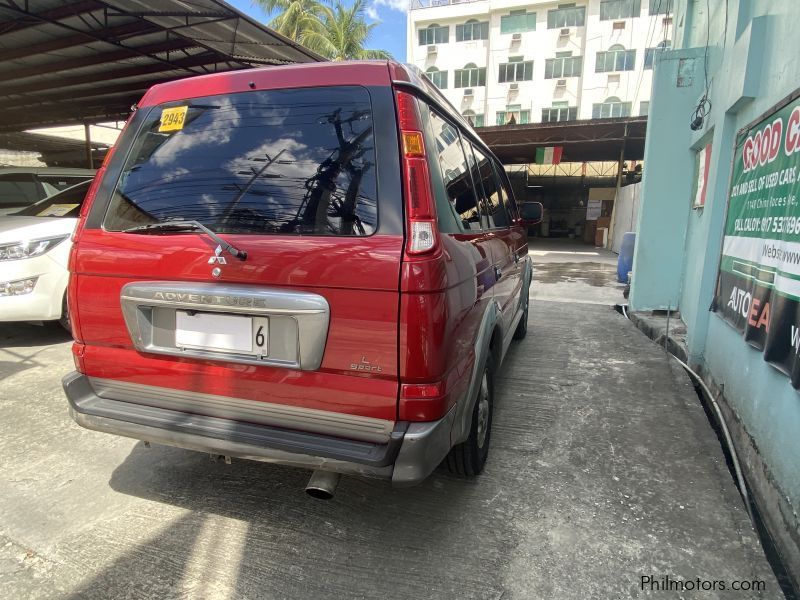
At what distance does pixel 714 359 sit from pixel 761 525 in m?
1.71

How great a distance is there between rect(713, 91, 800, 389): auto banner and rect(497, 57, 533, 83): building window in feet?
107

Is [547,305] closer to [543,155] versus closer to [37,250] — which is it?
[37,250]

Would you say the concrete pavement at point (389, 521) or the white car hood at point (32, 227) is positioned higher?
the white car hood at point (32, 227)

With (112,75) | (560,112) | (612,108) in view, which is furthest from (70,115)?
(612,108)

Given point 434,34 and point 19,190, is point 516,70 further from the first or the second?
point 19,190

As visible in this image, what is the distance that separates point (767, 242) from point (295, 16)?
2398 cm

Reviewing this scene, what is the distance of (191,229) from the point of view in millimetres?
1914

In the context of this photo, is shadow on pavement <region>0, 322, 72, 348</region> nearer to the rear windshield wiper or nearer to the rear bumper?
the rear bumper

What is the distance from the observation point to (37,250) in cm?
435

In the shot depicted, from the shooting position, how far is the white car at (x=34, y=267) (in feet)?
13.9

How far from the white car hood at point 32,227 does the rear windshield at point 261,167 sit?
121 inches

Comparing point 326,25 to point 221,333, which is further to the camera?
point 326,25

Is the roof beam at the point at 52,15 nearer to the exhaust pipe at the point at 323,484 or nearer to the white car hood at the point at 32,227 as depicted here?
the white car hood at the point at 32,227

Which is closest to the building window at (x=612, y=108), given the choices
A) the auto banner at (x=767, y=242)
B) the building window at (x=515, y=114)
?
the building window at (x=515, y=114)
